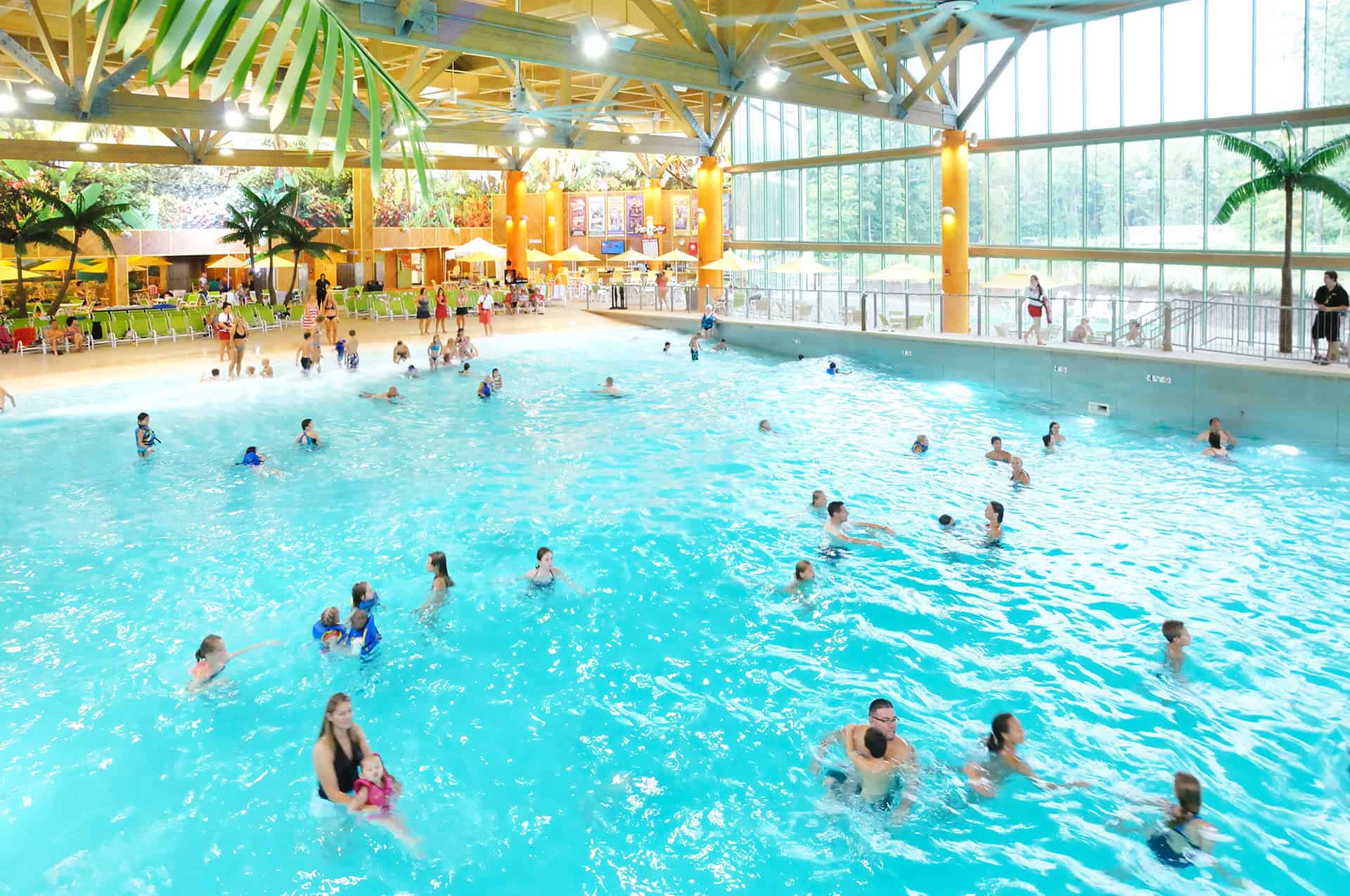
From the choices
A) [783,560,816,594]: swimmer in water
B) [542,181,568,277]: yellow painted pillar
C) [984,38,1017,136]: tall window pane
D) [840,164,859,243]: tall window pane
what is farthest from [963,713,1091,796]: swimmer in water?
[542,181,568,277]: yellow painted pillar

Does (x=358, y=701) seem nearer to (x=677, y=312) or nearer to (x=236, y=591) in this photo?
(x=236, y=591)

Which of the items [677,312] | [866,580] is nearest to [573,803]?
[866,580]

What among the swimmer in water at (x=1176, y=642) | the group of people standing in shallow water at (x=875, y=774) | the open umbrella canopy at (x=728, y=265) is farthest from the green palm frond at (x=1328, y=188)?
the open umbrella canopy at (x=728, y=265)

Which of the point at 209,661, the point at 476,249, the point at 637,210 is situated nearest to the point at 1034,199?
the point at 476,249

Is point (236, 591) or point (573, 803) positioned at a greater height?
point (236, 591)

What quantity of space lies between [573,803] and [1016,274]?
62.2ft

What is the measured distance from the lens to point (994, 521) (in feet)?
38.0

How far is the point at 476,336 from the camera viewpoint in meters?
28.8

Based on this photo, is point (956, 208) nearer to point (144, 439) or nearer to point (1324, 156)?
point (1324, 156)

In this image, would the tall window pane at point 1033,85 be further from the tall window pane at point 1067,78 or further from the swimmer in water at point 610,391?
the swimmer in water at point 610,391

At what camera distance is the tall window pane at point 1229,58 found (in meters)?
20.5

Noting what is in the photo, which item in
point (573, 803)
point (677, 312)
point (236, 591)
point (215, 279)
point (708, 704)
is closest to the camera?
point (573, 803)

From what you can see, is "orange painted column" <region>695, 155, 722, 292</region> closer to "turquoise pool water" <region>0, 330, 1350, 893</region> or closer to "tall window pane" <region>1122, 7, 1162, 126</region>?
"tall window pane" <region>1122, 7, 1162, 126</region>

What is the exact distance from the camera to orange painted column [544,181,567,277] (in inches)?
1674
